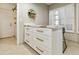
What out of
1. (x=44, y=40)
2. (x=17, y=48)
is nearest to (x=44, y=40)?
(x=44, y=40)

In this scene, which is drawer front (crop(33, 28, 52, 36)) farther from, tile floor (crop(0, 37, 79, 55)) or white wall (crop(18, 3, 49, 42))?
tile floor (crop(0, 37, 79, 55))

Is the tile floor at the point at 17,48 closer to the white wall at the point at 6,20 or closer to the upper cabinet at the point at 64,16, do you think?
the white wall at the point at 6,20

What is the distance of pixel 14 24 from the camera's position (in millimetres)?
1534

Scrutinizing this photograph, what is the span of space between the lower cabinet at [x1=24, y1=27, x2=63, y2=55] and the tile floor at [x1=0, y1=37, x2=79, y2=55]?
0.09 m

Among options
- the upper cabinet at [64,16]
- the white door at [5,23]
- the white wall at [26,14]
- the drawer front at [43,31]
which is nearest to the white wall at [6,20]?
the white door at [5,23]

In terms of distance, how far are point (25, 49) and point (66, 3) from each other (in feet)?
2.65

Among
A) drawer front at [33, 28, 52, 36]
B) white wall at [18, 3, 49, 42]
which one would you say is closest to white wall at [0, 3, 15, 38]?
white wall at [18, 3, 49, 42]

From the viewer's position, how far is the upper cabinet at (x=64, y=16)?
1470 mm

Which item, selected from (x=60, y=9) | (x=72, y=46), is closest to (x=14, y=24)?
(x=60, y=9)

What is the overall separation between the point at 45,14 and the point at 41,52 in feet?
1.68

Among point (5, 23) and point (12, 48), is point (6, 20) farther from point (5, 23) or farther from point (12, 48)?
point (12, 48)
